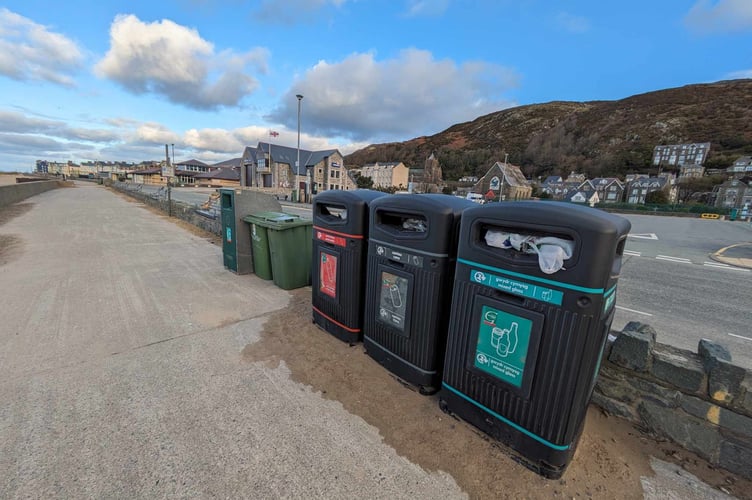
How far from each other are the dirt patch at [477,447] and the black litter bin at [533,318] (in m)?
0.13

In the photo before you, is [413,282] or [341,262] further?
[341,262]

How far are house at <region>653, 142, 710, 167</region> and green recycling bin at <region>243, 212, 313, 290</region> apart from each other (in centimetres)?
12269

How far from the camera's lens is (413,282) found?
2.49 m

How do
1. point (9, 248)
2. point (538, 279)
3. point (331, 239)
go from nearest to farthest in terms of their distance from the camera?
1. point (538, 279)
2. point (331, 239)
3. point (9, 248)

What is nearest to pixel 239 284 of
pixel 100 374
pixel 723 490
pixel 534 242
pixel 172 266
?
pixel 172 266

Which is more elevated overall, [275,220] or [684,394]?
[275,220]

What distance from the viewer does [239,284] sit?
5.23 meters

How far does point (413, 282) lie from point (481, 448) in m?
1.22

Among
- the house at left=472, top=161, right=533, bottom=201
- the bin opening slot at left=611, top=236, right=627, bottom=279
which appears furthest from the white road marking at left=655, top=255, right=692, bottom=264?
the house at left=472, top=161, right=533, bottom=201

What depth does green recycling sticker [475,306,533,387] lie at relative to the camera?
6.02 feet

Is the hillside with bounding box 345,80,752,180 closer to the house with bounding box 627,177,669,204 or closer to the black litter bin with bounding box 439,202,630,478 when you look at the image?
the house with bounding box 627,177,669,204

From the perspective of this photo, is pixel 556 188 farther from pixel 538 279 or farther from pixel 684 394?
pixel 538 279

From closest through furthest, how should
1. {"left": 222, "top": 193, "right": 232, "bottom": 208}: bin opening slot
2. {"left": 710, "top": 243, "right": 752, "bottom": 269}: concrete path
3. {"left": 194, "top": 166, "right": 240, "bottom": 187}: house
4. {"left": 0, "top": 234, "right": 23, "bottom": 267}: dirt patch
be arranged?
{"left": 222, "top": 193, "right": 232, "bottom": 208}: bin opening slot → {"left": 0, "top": 234, "right": 23, "bottom": 267}: dirt patch → {"left": 710, "top": 243, "right": 752, "bottom": 269}: concrete path → {"left": 194, "top": 166, "right": 240, "bottom": 187}: house

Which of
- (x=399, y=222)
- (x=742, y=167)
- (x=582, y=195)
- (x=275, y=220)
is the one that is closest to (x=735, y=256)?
(x=399, y=222)
